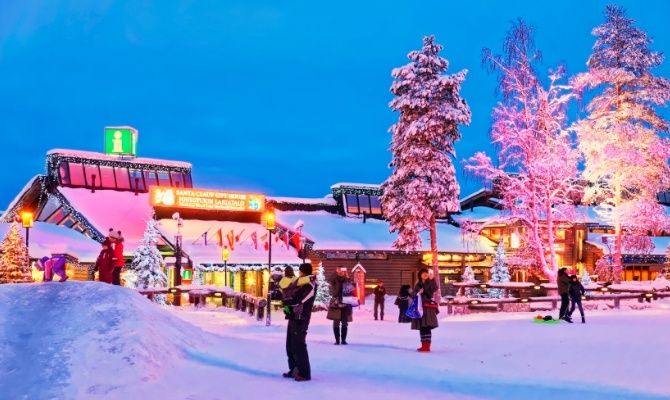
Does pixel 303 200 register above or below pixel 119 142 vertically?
below

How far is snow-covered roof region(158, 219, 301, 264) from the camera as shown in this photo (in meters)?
38.2

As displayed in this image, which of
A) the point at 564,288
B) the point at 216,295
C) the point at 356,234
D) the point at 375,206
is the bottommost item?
the point at 216,295

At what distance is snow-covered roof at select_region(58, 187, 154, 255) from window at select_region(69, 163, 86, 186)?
76 centimetres

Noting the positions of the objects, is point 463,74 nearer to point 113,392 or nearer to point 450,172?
point 450,172

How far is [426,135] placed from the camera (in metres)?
32.6

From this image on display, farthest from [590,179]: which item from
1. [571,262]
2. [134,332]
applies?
[134,332]

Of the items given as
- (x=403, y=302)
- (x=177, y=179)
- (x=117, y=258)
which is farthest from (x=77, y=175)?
(x=117, y=258)

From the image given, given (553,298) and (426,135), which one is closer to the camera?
(553,298)

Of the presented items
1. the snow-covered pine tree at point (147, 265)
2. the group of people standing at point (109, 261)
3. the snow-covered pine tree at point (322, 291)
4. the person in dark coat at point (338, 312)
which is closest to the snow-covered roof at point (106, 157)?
the snow-covered pine tree at point (147, 265)

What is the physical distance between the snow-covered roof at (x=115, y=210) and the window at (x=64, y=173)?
2.52 ft

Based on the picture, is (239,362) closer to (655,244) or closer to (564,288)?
(564,288)

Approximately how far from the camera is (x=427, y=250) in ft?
154

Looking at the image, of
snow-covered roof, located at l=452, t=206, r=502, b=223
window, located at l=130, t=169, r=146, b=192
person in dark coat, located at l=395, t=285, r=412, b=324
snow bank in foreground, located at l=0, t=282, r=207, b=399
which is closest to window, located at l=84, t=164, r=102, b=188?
window, located at l=130, t=169, r=146, b=192

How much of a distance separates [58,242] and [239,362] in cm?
2864
